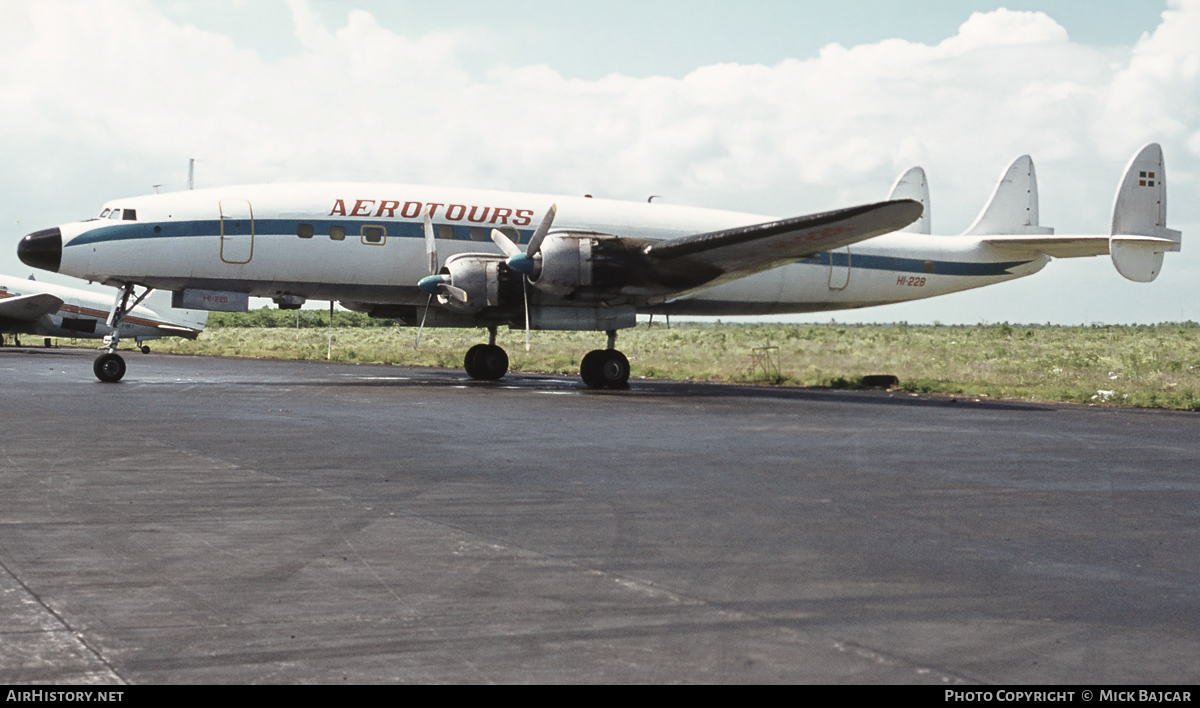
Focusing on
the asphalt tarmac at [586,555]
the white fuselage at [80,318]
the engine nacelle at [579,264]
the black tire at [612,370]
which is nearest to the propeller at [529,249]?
the engine nacelle at [579,264]

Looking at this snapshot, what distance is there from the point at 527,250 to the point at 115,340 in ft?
29.3

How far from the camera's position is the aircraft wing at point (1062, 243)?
2525 cm

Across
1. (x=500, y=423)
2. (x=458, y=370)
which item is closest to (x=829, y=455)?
(x=500, y=423)

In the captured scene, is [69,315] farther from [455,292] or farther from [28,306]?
[455,292]

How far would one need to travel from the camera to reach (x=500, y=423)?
48.9ft

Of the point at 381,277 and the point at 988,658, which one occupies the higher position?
the point at 381,277

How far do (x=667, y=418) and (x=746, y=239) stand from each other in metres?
5.66

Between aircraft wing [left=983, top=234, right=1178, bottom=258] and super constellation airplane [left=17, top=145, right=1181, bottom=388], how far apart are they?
0.26 ft

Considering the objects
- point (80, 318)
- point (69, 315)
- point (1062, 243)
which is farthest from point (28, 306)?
point (1062, 243)

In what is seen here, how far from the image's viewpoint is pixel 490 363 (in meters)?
25.1

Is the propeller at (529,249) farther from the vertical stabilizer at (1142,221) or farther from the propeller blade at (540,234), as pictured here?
the vertical stabilizer at (1142,221)

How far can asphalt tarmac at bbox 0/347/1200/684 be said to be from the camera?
4.50 m

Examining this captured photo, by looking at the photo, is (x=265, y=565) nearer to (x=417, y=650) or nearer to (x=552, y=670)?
(x=417, y=650)

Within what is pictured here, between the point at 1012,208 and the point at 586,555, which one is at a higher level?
the point at 1012,208
